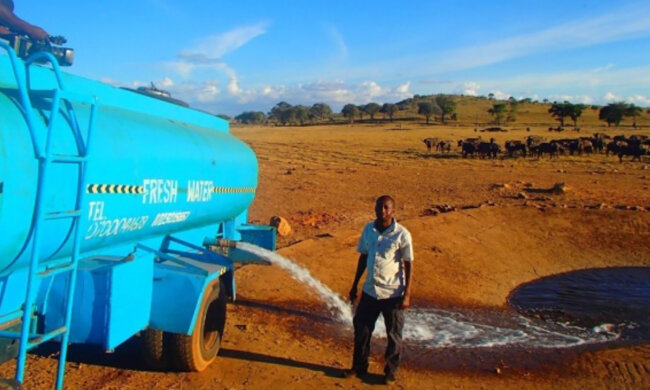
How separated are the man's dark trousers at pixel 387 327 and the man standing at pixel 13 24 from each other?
390 cm

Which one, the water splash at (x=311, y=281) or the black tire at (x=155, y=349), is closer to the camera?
the black tire at (x=155, y=349)

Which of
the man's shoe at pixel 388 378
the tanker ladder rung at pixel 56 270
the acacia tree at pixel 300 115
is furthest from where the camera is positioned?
the acacia tree at pixel 300 115

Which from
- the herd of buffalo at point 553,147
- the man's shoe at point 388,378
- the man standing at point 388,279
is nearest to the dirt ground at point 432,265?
the man's shoe at point 388,378

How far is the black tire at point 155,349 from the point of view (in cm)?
548

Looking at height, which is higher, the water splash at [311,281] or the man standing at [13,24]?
the man standing at [13,24]

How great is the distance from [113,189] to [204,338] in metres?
2.13

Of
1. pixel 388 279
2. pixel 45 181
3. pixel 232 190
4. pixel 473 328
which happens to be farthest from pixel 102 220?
pixel 473 328

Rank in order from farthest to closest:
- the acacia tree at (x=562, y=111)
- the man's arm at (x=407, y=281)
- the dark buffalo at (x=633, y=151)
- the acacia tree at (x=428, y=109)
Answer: the acacia tree at (x=428, y=109) < the acacia tree at (x=562, y=111) < the dark buffalo at (x=633, y=151) < the man's arm at (x=407, y=281)

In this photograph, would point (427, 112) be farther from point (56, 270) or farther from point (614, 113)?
point (56, 270)

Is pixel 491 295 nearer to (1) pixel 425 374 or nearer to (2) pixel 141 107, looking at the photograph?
(1) pixel 425 374

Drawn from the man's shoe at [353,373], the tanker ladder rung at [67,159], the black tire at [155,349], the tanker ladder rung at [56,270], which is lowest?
the man's shoe at [353,373]

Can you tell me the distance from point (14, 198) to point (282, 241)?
30.9 feet

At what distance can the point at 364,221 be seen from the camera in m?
14.9

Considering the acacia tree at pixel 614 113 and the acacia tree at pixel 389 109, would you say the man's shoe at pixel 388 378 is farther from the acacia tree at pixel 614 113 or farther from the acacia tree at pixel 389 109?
the acacia tree at pixel 389 109
